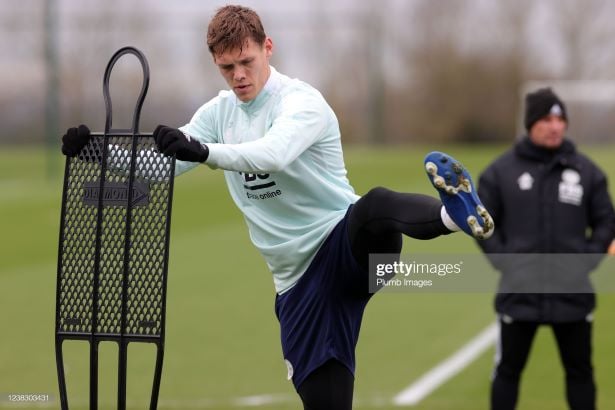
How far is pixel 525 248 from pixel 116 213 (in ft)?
9.93

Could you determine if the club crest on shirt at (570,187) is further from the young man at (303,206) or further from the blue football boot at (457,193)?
the blue football boot at (457,193)

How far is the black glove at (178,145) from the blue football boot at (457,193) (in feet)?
2.88

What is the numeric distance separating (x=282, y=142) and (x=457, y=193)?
733 millimetres

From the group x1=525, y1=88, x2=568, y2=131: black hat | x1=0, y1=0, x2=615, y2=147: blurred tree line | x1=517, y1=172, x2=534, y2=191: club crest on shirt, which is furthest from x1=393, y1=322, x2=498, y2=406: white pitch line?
x1=0, y1=0, x2=615, y2=147: blurred tree line

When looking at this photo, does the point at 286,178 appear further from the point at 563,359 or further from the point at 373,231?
the point at 563,359

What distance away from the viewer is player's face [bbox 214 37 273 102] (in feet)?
15.8

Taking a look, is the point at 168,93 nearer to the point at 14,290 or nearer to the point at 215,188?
the point at 215,188

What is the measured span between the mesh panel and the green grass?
3803 mm

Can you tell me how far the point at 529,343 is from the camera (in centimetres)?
708

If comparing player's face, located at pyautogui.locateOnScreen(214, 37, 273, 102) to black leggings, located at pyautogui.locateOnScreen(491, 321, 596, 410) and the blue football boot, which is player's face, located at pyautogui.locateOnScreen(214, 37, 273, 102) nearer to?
the blue football boot

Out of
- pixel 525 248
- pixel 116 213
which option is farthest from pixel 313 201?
pixel 525 248

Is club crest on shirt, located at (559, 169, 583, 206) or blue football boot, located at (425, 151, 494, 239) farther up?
blue football boot, located at (425, 151, 494, 239)

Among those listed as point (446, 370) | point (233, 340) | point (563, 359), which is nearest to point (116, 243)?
point (563, 359)

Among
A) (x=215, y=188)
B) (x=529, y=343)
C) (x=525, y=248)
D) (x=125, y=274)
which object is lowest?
(x=215, y=188)
